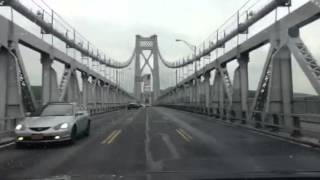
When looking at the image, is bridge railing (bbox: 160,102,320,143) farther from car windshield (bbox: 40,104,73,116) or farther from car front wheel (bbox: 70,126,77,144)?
car windshield (bbox: 40,104,73,116)

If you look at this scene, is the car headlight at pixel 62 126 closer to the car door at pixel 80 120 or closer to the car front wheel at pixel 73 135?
the car front wheel at pixel 73 135

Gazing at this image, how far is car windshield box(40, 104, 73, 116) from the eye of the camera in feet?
63.0

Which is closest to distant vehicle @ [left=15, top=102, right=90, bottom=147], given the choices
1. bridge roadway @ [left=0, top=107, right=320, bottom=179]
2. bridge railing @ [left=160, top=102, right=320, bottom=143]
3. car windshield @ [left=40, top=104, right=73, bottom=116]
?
car windshield @ [left=40, top=104, right=73, bottom=116]

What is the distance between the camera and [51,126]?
17328 millimetres

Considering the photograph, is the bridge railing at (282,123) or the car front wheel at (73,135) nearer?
the car front wheel at (73,135)

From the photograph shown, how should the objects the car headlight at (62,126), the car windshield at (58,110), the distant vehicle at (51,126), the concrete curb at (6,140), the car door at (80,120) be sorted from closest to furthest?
the distant vehicle at (51,126) → the car headlight at (62,126) → the concrete curb at (6,140) → the car windshield at (58,110) → the car door at (80,120)

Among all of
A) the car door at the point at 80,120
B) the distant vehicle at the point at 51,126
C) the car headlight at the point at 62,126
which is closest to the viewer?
the distant vehicle at the point at 51,126

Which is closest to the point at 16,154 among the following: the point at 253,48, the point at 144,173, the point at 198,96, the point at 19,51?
the point at 144,173

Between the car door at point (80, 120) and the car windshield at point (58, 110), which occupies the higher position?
the car windshield at point (58, 110)

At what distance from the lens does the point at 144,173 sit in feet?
35.4

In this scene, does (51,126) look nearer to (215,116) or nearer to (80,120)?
(80,120)

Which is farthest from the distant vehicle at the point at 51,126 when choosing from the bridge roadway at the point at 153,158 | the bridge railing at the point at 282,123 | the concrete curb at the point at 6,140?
the bridge railing at the point at 282,123

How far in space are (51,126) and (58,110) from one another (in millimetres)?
2318

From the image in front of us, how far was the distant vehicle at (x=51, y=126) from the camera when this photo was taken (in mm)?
16938
